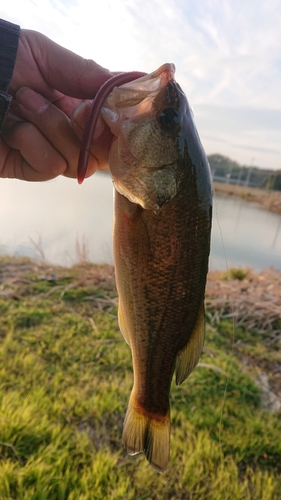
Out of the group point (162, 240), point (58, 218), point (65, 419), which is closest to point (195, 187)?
point (162, 240)

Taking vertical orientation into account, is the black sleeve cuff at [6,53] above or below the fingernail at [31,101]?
above

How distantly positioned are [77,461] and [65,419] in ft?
1.47

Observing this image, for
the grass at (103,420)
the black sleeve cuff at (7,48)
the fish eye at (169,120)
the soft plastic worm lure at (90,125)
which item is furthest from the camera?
the grass at (103,420)

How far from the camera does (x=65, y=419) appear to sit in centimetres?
303

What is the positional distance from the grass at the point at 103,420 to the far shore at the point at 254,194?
26.5 meters

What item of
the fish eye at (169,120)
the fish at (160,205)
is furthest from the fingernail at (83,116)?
the fish eye at (169,120)

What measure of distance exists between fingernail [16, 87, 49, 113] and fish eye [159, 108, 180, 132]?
0.66 m

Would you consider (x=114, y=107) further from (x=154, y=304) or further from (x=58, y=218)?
(x=58, y=218)

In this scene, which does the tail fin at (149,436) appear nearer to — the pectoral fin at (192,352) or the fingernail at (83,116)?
the pectoral fin at (192,352)

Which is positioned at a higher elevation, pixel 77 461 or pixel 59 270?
pixel 77 461

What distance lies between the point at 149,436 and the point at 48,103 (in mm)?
1668

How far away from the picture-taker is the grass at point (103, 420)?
253 centimetres

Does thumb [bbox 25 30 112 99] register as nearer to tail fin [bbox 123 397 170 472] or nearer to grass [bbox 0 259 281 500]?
tail fin [bbox 123 397 170 472]

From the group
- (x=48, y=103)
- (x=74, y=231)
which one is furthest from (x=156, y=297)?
(x=74, y=231)
